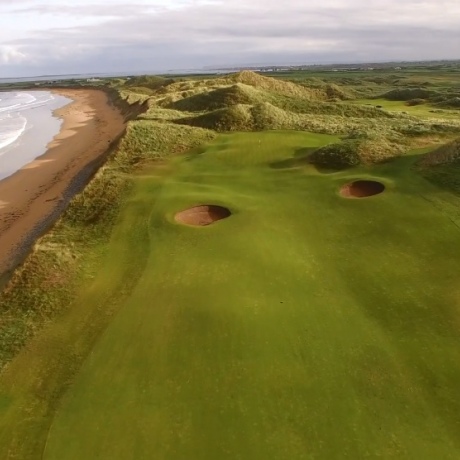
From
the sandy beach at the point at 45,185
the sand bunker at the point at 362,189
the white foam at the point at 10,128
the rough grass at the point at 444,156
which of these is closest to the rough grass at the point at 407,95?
the sandy beach at the point at 45,185

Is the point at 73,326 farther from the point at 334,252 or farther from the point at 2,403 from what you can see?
the point at 334,252

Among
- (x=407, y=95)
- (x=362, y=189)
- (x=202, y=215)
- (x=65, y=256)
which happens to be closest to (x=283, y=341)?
(x=202, y=215)

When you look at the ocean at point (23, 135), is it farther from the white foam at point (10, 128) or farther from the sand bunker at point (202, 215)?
the sand bunker at point (202, 215)

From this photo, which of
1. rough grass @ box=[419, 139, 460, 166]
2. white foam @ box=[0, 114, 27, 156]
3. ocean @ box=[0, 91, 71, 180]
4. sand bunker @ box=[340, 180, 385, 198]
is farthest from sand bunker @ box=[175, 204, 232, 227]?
white foam @ box=[0, 114, 27, 156]

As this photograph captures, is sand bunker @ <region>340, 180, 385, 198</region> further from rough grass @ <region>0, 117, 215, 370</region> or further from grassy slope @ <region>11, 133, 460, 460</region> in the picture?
rough grass @ <region>0, 117, 215, 370</region>

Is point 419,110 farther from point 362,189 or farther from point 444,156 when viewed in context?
point 362,189

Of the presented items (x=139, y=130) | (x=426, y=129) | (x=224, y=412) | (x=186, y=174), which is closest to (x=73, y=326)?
(x=224, y=412)
